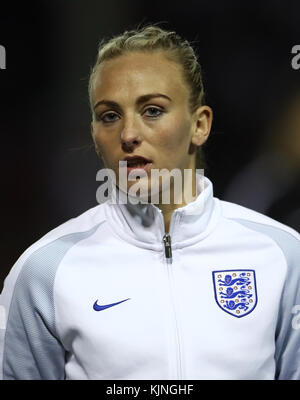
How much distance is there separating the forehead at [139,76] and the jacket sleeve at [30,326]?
0.38 m

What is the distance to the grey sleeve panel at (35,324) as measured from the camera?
1.04 m

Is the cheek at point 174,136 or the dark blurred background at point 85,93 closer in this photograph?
the cheek at point 174,136

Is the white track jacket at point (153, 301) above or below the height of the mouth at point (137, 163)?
below

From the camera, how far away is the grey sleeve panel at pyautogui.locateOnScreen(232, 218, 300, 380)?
1.11 metres

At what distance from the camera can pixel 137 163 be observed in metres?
1.03

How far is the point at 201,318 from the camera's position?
102 centimetres

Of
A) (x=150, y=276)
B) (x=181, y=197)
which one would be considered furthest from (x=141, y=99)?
(x=150, y=276)

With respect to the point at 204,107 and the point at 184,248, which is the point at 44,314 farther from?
the point at 204,107

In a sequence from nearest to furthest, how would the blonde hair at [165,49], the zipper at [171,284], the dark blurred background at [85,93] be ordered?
the zipper at [171,284] < the blonde hair at [165,49] < the dark blurred background at [85,93]

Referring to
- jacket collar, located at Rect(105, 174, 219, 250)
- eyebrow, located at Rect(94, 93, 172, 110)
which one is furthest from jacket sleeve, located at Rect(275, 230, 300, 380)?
eyebrow, located at Rect(94, 93, 172, 110)

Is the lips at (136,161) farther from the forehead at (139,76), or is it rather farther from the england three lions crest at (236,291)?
the england three lions crest at (236,291)

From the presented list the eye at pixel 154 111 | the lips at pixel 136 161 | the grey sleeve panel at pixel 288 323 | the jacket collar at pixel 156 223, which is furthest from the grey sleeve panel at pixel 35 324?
the grey sleeve panel at pixel 288 323
